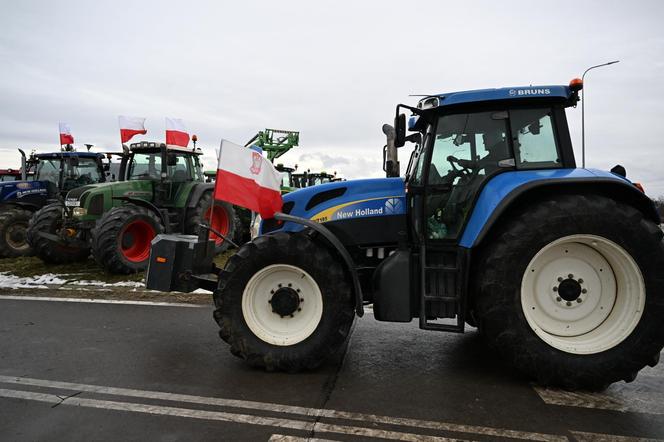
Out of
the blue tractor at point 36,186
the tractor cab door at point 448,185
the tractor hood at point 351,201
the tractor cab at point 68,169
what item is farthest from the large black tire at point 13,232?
→ the tractor cab door at point 448,185

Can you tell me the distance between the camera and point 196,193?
9383 millimetres

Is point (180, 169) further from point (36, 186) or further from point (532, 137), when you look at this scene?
point (532, 137)

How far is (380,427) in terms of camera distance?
9.55ft

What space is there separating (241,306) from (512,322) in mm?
2246

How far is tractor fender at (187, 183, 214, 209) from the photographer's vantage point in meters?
→ 9.25

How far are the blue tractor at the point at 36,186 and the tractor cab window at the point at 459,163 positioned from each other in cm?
982

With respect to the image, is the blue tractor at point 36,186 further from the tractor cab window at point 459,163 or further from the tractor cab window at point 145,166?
the tractor cab window at point 459,163

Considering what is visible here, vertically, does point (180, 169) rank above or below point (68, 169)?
below

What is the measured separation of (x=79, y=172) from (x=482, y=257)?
10638 millimetres

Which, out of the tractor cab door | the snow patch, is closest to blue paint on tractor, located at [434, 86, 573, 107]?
the tractor cab door

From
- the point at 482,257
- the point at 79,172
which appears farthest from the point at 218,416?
the point at 79,172

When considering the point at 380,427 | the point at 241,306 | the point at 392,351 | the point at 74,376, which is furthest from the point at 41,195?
the point at 380,427

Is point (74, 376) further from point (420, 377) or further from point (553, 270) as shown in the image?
point (553, 270)

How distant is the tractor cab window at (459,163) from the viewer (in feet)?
12.4
